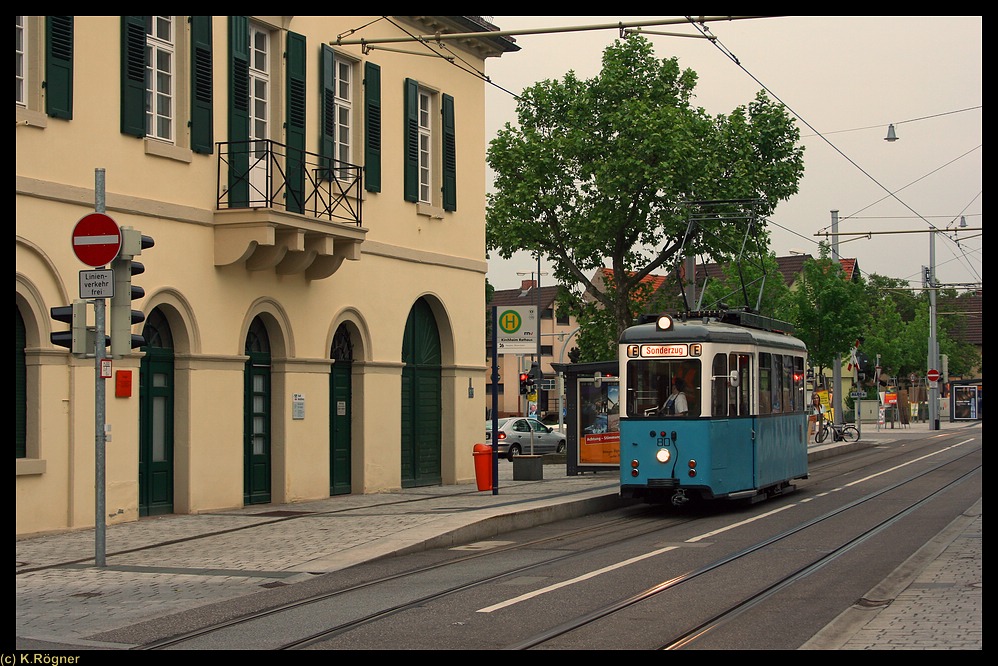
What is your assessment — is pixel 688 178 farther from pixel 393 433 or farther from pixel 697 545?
pixel 697 545

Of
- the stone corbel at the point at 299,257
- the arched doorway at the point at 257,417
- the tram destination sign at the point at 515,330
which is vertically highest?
the stone corbel at the point at 299,257

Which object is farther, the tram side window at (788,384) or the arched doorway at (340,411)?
the arched doorway at (340,411)

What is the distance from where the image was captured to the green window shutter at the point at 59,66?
53.0 feet

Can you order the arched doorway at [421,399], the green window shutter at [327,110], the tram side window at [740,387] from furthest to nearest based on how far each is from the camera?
the arched doorway at [421,399] < the green window shutter at [327,110] < the tram side window at [740,387]

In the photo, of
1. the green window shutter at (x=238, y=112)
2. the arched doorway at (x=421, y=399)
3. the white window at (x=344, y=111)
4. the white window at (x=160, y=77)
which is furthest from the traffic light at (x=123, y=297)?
the arched doorway at (x=421, y=399)

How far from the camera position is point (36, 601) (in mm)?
11172

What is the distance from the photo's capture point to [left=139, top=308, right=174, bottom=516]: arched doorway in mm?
18328

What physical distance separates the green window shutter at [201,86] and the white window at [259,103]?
1080 millimetres

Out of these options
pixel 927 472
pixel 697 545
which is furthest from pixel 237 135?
pixel 927 472

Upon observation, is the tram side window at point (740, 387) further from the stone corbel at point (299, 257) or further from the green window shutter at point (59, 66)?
the green window shutter at point (59, 66)

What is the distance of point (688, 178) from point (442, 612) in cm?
2203

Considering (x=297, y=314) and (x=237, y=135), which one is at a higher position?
(x=237, y=135)

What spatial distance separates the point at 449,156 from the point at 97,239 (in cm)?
1386

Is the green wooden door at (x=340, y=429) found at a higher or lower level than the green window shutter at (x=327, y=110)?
lower
